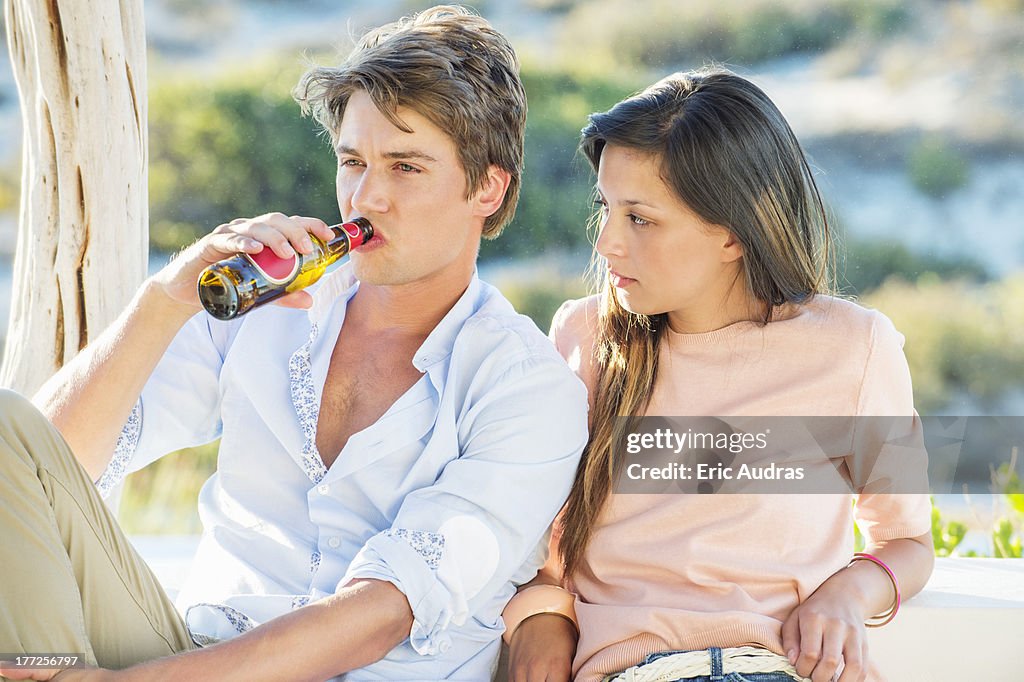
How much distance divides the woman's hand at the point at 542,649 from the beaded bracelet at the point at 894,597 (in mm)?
455

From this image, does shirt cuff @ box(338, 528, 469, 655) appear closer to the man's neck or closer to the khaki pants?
the khaki pants

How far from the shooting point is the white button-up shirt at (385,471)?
1.58 m

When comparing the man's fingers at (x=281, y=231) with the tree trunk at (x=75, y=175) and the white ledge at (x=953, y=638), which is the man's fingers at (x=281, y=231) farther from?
the white ledge at (x=953, y=638)

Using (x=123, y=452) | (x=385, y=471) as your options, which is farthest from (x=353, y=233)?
(x=123, y=452)

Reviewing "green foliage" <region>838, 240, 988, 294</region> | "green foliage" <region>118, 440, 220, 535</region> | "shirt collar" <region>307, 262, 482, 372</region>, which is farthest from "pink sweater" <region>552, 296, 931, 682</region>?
"green foliage" <region>838, 240, 988, 294</region>

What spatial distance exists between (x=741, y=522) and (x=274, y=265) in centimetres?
77

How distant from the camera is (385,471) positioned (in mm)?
1707

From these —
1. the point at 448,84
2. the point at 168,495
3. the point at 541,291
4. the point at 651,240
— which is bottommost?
the point at 168,495

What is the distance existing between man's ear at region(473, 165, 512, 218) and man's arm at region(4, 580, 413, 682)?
0.66 meters

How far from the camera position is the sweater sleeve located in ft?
5.74

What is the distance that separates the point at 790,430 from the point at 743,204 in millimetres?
350

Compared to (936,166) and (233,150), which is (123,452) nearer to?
(233,150)

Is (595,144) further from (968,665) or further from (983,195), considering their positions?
(983,195)

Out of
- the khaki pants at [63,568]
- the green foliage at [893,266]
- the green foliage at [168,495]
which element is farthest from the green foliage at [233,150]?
the khaki pants at [63,568]
